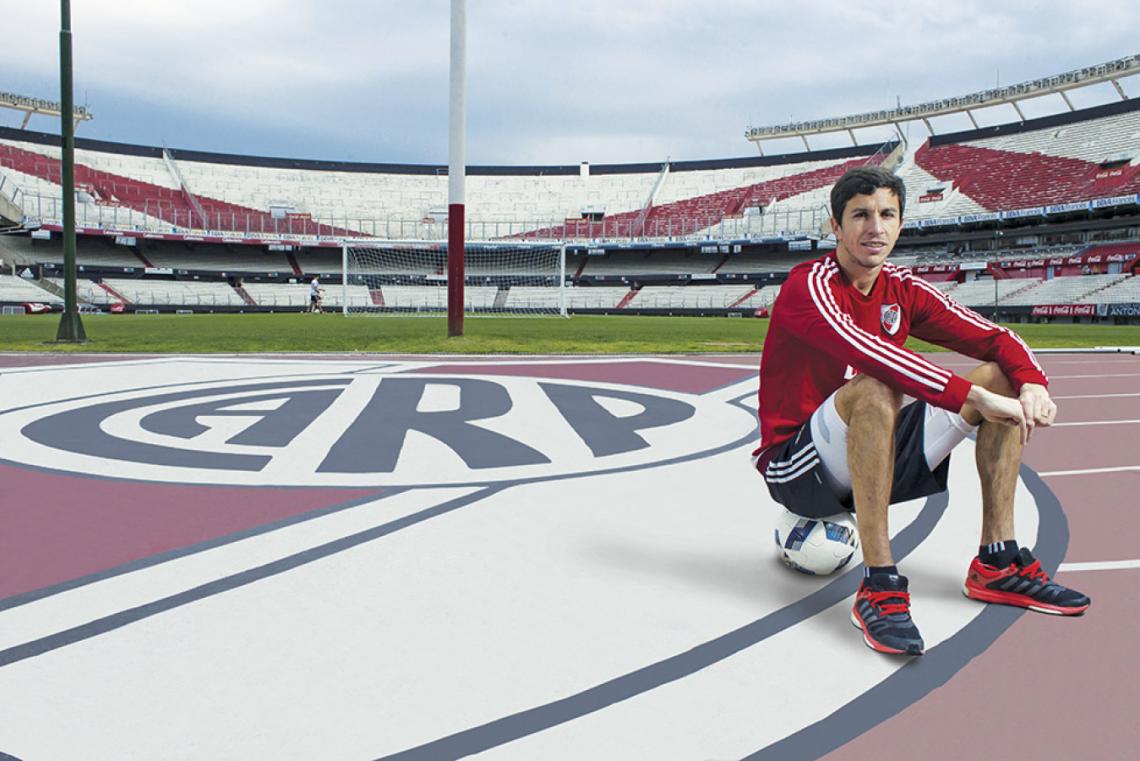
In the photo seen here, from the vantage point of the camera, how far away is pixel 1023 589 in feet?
7.72

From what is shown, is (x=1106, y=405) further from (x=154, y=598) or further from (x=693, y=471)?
(x=154, y=598)

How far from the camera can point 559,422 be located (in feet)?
18.3

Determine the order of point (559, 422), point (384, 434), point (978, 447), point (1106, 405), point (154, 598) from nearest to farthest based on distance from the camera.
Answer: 1. point (154, 598)
2. point (978, 447)
3. point (384, 434)
4. point (559, 422)
5. point (1106, 405)

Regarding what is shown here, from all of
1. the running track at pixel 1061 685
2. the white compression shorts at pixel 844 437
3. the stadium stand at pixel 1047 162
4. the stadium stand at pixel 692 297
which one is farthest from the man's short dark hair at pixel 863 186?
the stadium stand at pixel 692 297

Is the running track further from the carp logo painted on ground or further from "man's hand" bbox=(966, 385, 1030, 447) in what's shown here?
the carp logo painted on ground

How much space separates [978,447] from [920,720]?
111 centimetres

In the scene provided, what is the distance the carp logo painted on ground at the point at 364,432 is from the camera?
405 cm

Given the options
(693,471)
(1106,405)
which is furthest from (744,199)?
(693,471)

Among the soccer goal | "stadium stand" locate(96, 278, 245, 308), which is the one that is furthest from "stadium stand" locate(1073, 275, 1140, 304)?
"stadium stand" locate(96, 278, 245, 308)

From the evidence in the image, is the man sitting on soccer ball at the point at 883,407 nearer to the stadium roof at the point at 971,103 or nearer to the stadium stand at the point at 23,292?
the stadium stand at the point at 23,292

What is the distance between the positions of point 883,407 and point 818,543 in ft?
1.96

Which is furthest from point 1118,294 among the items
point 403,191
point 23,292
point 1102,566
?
point 23,292

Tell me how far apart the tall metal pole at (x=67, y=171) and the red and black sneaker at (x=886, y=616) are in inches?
525

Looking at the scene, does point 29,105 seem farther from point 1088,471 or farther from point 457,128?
point 1088,471
